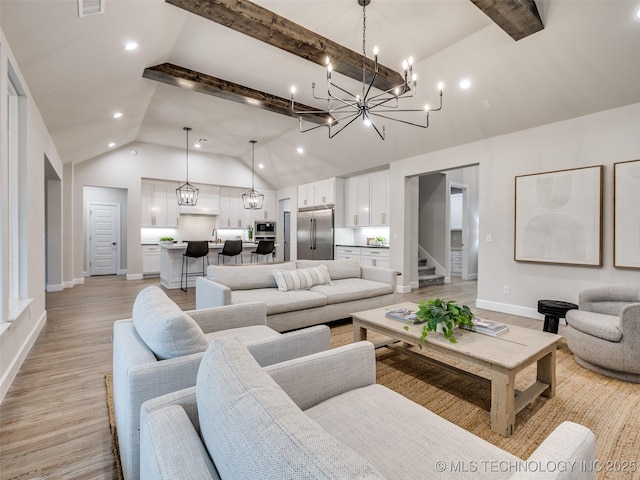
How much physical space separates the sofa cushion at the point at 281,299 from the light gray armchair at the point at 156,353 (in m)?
1.49

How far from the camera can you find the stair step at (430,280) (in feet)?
23.1

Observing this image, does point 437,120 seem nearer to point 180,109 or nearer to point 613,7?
point 613,7

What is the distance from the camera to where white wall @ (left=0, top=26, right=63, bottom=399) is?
226cm

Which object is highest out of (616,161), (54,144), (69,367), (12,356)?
(54,144)

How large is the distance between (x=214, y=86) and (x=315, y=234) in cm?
459

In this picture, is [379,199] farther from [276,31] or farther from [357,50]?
[276,31]

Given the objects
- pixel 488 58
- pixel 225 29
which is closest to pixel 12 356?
pixel 225 29

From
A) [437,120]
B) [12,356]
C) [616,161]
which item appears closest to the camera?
[12,356]

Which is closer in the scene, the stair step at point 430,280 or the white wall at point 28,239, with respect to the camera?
the white wall at point 28,239

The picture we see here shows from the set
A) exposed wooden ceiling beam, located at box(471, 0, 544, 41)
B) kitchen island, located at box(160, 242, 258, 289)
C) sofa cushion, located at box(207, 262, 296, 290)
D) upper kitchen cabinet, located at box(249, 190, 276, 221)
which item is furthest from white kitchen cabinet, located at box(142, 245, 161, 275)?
exposed wooden ceiling beam, located at box(471, 0, 544, 41)

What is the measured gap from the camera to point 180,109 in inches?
226

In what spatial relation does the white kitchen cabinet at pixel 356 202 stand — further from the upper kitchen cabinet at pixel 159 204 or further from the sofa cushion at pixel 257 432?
the sofa cushion at pixel 257 432

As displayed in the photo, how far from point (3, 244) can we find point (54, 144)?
11.6 ft

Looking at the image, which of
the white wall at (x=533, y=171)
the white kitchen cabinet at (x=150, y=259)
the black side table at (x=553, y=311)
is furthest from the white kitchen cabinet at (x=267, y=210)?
the black side table at (x=553, y=311)
